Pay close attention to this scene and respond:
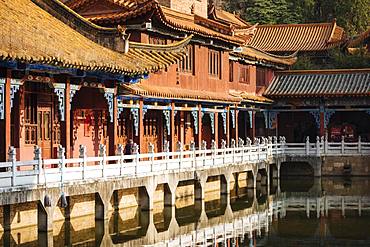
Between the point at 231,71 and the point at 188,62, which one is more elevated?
the point at 231,71

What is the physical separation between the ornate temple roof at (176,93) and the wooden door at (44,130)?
318cm

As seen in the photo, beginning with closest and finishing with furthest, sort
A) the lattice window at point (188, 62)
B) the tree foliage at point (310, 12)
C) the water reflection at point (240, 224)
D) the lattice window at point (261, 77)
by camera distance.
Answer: the water reflection at point (240, 224) → the lattice window at point (188, 62) → the lattice window at point (261, 77) → the tree foliage at point (310, 12)

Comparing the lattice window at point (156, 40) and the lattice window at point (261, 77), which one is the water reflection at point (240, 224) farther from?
the lattice window at point (261, 77)

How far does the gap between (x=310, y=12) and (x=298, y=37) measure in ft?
58.7

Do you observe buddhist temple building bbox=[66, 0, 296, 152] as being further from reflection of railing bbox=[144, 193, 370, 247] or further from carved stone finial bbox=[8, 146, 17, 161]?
carved stone finial bbox=[8, 146, 17, 161]

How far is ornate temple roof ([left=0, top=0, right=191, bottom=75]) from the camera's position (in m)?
23.7

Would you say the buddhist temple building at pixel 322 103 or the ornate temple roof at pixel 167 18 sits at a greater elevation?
the ornate temple roof at pixel 167 18

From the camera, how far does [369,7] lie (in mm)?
85000

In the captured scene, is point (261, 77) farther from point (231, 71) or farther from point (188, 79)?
point (188, 79)

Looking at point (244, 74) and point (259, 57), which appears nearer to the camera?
point (244, 74)

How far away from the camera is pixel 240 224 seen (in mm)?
30438

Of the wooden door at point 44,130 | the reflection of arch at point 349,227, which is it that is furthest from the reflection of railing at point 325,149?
the wooden door at point 44,130

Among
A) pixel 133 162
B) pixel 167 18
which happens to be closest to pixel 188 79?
pixel 167 18

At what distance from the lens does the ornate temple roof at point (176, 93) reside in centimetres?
3203
